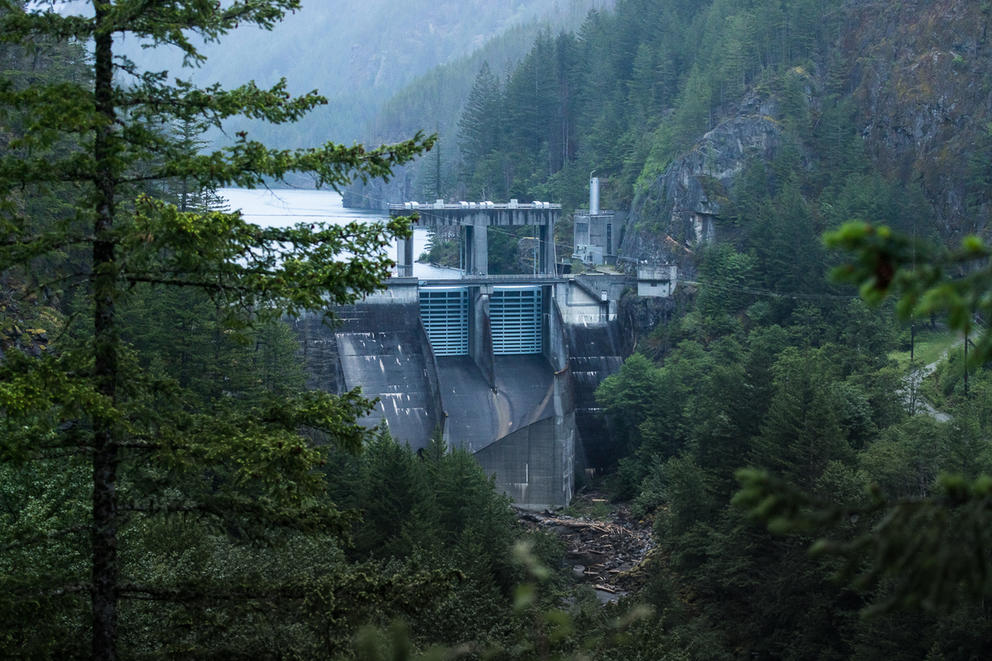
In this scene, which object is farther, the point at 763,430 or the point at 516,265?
the point at 516,265

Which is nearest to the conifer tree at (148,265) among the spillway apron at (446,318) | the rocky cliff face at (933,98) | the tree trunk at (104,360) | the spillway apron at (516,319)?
the tree trunk at (104,360)

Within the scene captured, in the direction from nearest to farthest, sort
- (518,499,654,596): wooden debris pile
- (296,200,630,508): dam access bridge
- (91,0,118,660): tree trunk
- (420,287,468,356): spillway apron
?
(91,0,118,660): tree trunk
(518,499,654,596): wooden debris pile
(296,200,630,508): dam access bridge
(420,287,468,356): spillway apron

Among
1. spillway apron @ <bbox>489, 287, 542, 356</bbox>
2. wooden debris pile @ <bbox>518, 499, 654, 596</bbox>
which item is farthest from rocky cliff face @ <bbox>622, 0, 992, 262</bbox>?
wooden debris pile @ <bbox>518, 499, 654, 596</bbox>

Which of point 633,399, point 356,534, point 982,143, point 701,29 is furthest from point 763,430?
point 701,29

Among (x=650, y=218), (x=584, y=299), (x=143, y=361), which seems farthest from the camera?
(x=650, y=218)

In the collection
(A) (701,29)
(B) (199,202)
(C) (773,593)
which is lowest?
(C) (773,593)

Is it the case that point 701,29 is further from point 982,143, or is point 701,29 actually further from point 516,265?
point 982,143

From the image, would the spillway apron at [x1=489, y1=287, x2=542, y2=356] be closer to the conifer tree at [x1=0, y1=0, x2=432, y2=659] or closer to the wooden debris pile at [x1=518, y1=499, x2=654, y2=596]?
the wooden debris pile at [x1=518, y1=499, x2=654, y2=596]

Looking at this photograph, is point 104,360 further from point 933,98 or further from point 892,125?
point 892,125
